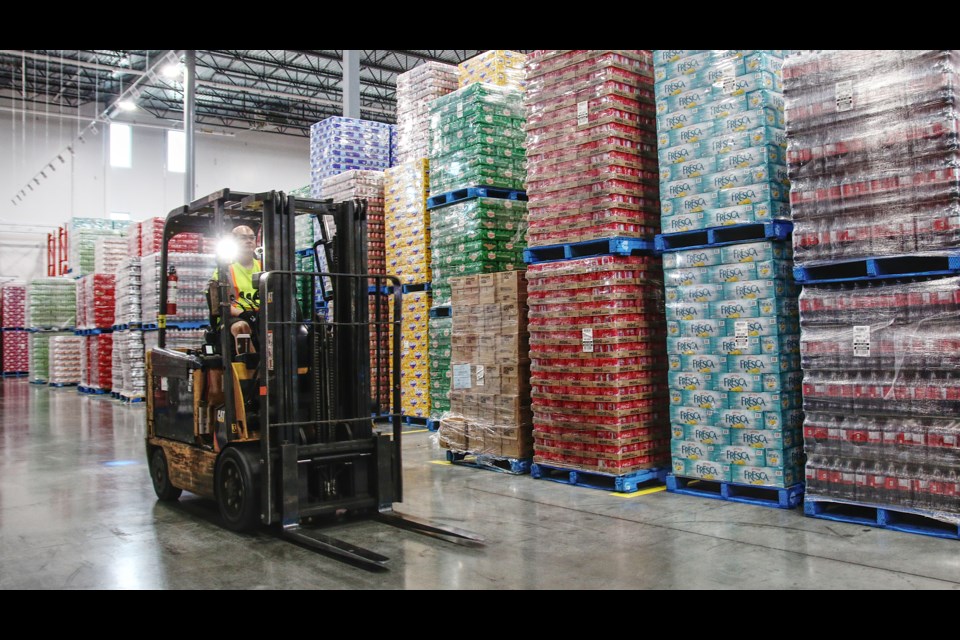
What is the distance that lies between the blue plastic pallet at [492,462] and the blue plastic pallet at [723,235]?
7.90 ft

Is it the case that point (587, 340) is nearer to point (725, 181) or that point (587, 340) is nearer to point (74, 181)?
point (725, 181)

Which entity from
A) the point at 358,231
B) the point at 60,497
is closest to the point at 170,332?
the point at 60,497

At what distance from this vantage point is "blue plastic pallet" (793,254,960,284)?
474 centimetres

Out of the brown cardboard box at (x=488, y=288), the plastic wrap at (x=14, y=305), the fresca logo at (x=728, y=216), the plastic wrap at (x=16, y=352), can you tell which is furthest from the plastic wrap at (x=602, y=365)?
the plastic wrap at (x=16, y=352)

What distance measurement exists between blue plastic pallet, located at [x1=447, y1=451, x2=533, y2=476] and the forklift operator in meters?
2.87

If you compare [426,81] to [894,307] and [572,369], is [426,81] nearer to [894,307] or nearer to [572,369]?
[572,369]

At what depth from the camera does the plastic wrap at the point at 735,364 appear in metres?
5.60

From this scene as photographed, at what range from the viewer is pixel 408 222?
1056 cm

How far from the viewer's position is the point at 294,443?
16.9ft

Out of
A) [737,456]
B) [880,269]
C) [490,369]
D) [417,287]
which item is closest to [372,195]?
[417,287]

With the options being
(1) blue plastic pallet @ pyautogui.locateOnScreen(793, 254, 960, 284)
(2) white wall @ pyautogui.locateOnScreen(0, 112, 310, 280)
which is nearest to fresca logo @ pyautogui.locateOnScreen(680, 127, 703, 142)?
(1) blue plastic pallet @ pyautogui.locateOnScreen(793, 254, 960, 284)

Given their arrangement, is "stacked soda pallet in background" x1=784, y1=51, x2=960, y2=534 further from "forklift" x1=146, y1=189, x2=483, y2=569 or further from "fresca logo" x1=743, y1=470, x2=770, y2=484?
"forklift" x1=146, y1=189, x2=483, y2=569

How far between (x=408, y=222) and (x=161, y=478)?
5180mm

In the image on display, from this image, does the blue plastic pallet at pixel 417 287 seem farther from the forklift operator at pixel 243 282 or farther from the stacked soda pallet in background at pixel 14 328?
the stacked soda pallet in background at pixel 14 328
